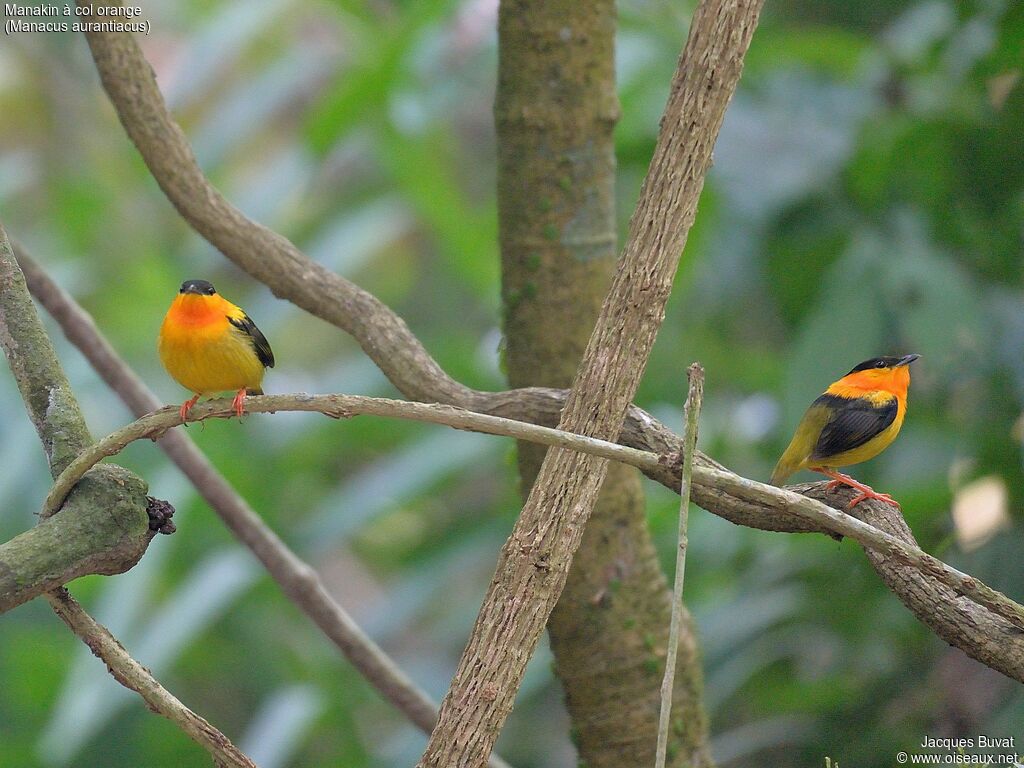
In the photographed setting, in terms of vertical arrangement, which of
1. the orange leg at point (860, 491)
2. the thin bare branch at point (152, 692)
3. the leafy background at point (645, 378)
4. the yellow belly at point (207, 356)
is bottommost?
the thin bare branch at point (152, 692)

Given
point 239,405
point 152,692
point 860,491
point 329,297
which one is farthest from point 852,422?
point 152,692

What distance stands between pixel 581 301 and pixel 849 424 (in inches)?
36.5

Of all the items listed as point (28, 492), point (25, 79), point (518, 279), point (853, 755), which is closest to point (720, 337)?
point (853, 755)

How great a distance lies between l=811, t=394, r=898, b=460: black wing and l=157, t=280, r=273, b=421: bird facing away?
149 centimetres

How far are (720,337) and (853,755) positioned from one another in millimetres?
3053

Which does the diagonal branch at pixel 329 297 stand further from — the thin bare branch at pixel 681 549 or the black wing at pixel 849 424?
the thin bare branch at pixel 681 549

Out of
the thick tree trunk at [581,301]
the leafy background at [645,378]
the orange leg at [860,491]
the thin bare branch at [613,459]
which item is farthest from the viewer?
the leafy background at [645,378]

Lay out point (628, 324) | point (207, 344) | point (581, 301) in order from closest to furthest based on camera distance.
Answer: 1. point (628, 324)
2. point (207, 344)
3. point (581, 301)

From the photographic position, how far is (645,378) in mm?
5863

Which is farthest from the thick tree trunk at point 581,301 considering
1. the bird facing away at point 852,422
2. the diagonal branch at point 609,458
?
the diagonal branch at point 609,458

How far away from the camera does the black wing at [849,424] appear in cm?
290

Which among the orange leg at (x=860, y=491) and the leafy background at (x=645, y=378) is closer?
the orange leg at (x=860, y=491)

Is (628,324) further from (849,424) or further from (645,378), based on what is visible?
(645,378)

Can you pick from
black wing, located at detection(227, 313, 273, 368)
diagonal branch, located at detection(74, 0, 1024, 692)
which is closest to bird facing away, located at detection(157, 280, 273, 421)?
black wing, located at detection(227, 313, 273, 368)
